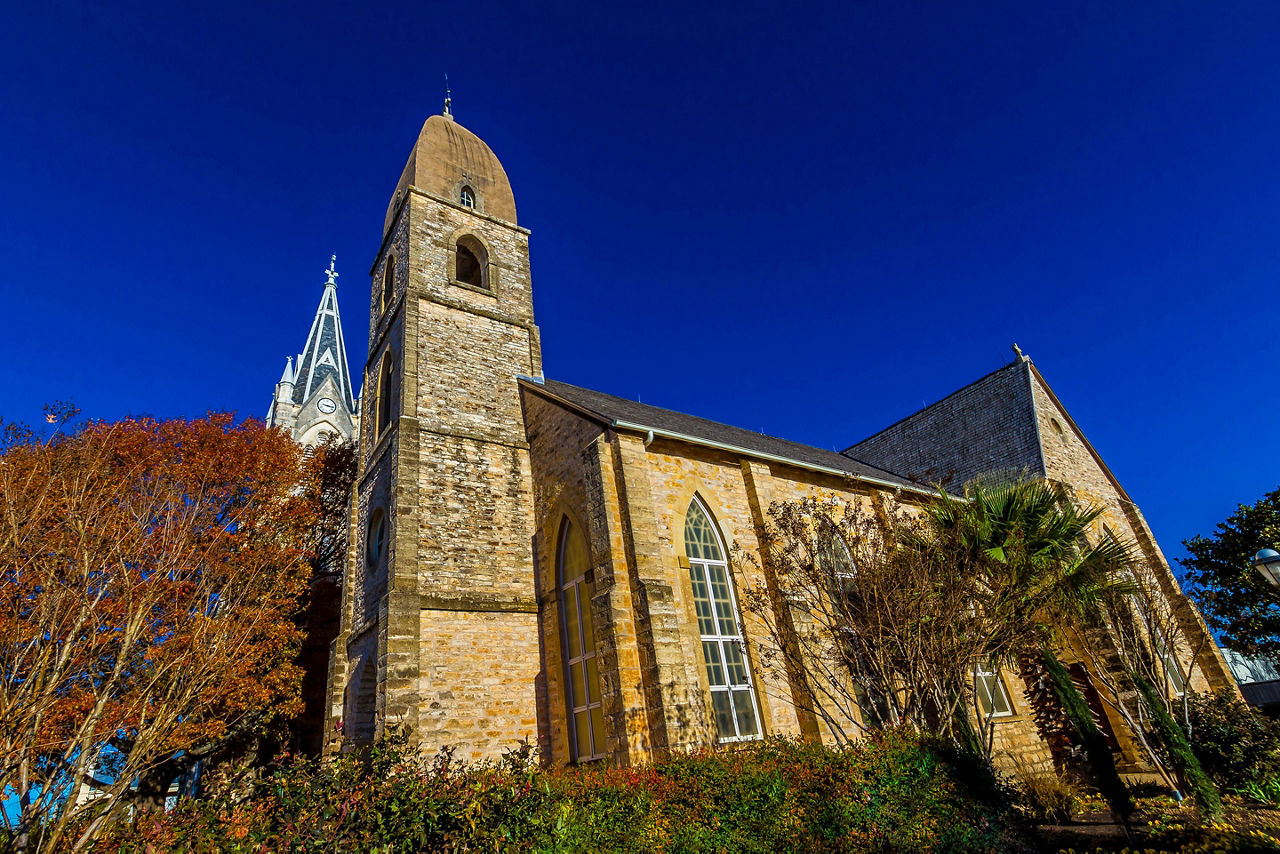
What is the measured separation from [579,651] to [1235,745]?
1236 centimetres

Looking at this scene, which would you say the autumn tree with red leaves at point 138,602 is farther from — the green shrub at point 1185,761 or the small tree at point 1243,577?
the small tree at point 1243,577

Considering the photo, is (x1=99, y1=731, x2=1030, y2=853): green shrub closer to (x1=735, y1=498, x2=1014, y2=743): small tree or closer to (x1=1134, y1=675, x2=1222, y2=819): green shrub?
(x1=735, y1=498, x2=1014, y2=743): small tree

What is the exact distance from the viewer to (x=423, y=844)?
18.2ft

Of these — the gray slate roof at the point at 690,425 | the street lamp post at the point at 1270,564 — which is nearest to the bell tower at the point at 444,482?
the gray slate roof at the point at 690,425

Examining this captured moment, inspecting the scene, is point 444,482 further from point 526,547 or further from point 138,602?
point 138,602

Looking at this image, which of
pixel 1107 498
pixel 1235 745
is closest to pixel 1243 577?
pixel 1107 498

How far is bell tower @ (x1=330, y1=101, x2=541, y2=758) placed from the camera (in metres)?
12.9

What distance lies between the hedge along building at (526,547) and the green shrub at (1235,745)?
346 cm

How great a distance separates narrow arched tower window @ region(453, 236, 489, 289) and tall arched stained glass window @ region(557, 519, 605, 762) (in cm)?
887

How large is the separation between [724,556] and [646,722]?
13.4ft

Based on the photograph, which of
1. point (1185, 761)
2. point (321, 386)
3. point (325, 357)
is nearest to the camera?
point (1185, 761)

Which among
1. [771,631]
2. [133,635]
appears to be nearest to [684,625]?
[771,631]

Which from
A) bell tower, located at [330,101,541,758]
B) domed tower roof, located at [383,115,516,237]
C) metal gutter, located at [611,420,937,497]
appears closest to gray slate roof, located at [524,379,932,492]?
metal gutter, located at [611,420,937,497]

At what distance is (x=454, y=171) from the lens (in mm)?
21188
